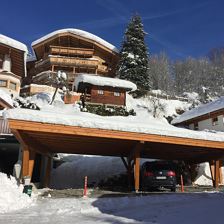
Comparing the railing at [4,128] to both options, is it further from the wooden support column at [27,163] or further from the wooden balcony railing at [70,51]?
the wooden balcony railing at [70,51]

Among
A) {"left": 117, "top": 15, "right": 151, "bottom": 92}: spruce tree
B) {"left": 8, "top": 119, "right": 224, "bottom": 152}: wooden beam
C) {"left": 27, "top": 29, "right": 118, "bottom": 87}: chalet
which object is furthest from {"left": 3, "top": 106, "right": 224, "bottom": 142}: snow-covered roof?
{"left": 27, "top": 29, "right": 118, "bottom": 87}: chalet

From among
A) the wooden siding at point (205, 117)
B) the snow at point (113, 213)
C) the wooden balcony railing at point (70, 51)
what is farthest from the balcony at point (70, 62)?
the snow at point (113, 213)

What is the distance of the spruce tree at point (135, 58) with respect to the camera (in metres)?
53.8

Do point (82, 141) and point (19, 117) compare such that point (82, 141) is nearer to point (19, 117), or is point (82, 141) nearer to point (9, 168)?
point (19, 117)

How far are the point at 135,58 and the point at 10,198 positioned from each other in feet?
144

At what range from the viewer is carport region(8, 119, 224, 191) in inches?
641

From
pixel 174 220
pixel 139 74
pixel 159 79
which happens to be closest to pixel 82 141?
pixel 174 220

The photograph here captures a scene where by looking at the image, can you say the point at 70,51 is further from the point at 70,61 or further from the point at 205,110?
the point at 205,110

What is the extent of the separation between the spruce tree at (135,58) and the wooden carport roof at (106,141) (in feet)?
102

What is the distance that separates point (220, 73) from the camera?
3236 inches

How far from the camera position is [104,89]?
46.3 m

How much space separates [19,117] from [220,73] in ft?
240

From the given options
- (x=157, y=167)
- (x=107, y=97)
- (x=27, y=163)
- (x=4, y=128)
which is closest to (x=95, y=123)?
(x=27, y=163)

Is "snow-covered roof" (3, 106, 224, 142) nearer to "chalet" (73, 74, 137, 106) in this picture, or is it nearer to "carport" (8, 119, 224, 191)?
"carport" (8, 119, 224, 191)
